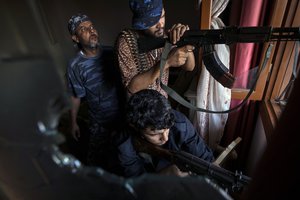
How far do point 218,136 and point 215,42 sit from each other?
0.64m

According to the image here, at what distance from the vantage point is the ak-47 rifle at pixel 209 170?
593mm

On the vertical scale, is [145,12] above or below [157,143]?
above

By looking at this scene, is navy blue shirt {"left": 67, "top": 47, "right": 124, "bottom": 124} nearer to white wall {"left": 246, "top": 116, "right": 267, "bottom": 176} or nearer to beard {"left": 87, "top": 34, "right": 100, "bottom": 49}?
beard {"left": 87, "top": 34, "right": 100, "bottom": 49}

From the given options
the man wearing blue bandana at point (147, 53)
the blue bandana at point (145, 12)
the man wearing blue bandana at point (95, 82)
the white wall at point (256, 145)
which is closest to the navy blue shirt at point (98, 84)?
the man wearing blue bandana at point (95, 82)

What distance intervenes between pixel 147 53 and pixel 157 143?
0.35 m

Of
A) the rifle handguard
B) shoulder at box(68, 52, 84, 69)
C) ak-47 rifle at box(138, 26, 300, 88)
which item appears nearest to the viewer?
ak-47 rifle at box(138, 26, 300, 88)

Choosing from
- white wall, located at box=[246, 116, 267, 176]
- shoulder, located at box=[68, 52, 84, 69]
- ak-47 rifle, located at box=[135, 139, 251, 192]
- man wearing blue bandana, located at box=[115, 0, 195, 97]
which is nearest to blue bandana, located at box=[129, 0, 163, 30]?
man wearing blue bandana, located at box=[115, 0, 195, 97]

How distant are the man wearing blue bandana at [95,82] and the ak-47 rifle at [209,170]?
0.47 meters

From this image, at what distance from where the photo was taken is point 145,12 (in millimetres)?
850

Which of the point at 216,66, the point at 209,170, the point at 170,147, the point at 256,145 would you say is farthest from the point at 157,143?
the point at 256,145

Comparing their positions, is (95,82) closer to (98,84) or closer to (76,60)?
(98,84)

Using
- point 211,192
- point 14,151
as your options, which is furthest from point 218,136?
point 14,151

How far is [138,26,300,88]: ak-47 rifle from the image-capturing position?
70cm

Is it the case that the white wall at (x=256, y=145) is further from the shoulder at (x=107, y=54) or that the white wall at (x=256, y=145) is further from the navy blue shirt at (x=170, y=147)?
the shoulder at (x=107, y=54)
